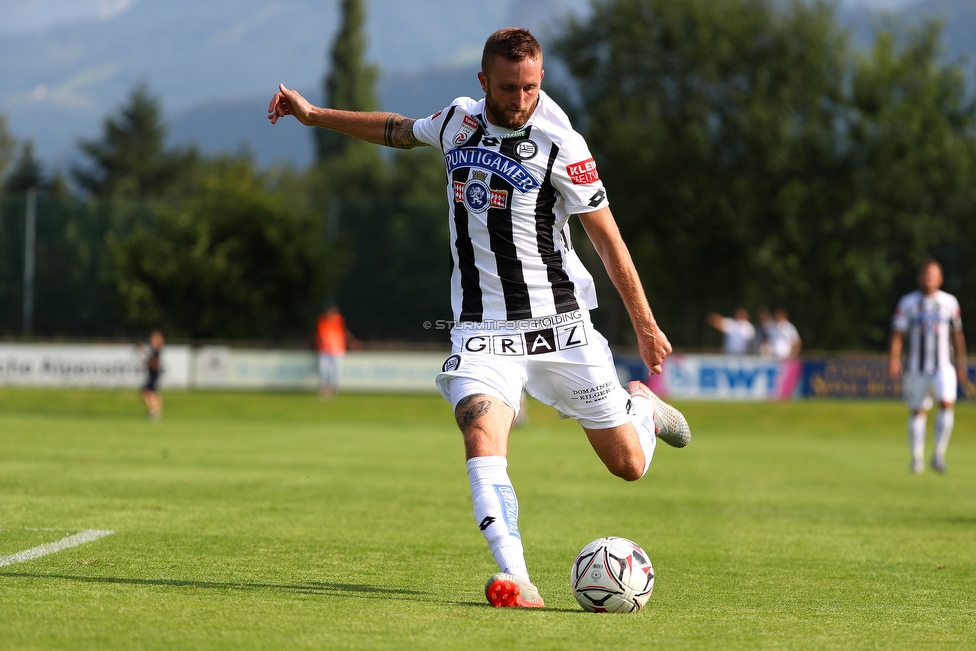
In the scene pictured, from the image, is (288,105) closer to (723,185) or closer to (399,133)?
(399,133)

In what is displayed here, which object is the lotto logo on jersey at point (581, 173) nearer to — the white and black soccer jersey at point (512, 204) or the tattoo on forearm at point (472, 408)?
the white and black soccer jersey at point (512, 204)

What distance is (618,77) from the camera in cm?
4812

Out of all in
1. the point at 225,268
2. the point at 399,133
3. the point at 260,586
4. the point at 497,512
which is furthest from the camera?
the point at 225,268

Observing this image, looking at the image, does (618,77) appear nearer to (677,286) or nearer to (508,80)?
(677,286)

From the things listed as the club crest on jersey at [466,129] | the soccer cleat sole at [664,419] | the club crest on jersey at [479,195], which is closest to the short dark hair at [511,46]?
the club crest on jersey at [466,129]

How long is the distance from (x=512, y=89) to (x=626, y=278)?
39.9 inches

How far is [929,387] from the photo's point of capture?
15.2 metres

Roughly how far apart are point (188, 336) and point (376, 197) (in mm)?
42014

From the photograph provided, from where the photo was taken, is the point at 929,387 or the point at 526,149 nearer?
the point at 526,149

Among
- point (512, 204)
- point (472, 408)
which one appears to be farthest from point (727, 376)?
point (472, 408)

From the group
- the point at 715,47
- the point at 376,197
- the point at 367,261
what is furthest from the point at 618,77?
the point at 376,197

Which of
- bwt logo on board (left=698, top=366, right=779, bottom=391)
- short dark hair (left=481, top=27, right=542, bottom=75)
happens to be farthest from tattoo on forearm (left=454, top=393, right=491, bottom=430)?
bwt logo on board (left=698, top=366, right=779, bottom=391)

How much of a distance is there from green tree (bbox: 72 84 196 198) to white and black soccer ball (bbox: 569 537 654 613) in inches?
2856

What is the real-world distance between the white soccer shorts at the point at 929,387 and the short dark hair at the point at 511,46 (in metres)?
11.3
